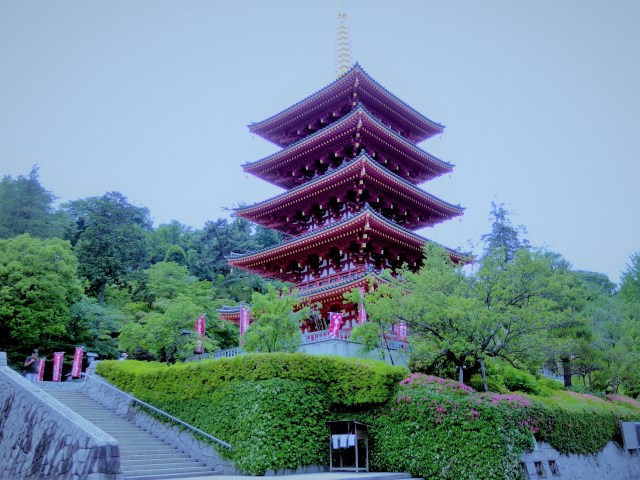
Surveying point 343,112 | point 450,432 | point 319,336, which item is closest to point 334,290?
point 319,336

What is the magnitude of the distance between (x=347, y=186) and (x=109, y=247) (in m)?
26.4

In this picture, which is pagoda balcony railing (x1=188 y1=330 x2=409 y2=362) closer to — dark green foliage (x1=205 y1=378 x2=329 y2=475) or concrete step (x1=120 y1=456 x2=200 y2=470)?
dark green foliage (x1=205 y1=378 x2=329 y2=475)

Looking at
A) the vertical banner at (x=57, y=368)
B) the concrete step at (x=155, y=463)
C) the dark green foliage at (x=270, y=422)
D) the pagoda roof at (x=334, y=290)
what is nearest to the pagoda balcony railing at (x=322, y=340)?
the pagoda roof at (x=334, y=290)

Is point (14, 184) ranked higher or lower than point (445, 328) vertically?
higher

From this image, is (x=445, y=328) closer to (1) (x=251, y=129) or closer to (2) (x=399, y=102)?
(2) (x=399, y=102)

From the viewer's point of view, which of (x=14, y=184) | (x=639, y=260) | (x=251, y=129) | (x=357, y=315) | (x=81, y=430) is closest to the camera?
(x=81, y=430)

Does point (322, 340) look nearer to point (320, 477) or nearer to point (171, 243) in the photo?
point (320, 477)

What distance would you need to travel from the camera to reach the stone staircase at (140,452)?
15.3m

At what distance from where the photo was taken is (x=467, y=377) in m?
21.0

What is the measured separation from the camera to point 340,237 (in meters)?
26.7

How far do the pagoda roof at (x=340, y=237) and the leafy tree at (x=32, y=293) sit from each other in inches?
499

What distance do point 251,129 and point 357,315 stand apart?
48.5ft

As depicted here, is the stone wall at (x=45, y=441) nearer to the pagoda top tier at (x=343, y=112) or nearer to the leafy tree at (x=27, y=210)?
the pagoda top tier at (x=343, y=112)

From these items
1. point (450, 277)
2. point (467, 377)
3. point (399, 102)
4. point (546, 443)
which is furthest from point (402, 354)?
point (399, 102)
